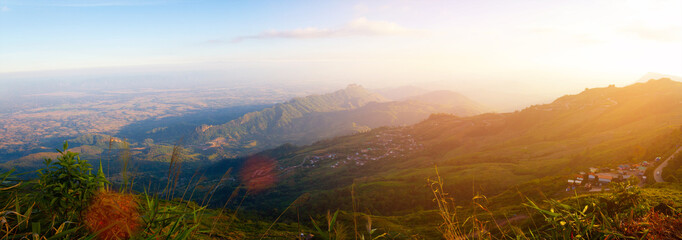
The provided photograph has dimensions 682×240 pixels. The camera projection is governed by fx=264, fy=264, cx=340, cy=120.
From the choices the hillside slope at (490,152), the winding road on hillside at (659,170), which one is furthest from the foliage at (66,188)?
the winding road on hillside at (659,170)

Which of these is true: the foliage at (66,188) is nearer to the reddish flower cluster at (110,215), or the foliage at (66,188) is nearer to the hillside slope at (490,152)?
the reddish flower cluster at (110,215)

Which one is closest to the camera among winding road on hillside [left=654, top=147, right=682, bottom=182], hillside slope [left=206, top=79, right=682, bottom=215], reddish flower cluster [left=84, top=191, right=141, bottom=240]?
reddish flower cluster [left=84, top=191, right=141, bottom=240]

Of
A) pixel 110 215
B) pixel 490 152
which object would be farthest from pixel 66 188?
pixel 490 152

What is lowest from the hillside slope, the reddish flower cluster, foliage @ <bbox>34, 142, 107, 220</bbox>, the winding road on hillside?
the hillside slope

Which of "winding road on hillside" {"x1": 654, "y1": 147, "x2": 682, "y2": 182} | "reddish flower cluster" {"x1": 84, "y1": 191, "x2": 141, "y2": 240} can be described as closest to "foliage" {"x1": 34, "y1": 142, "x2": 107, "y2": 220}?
"reddish flower cluster" {"x1": 84, "y1": 191, "x2": 141, "y2": 240}

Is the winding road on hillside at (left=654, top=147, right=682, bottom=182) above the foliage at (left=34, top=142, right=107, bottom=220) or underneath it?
underneath

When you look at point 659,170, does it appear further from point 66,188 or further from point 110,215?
point 66,188

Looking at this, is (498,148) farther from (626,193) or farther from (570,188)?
(626,193)

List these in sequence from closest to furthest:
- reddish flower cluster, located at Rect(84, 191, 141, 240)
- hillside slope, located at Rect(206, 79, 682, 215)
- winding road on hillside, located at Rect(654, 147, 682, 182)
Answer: reddish flower cluster, located at Rect(84, 191, 141, 240) < winding road on hillside, located at Rect(654, 147, 682, 182) < hillside slope, located at Rect(206, 79, 682, 215)

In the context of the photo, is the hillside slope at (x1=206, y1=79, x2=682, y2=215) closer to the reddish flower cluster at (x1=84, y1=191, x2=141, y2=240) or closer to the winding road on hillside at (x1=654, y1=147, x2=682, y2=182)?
the winding road on hillside at (x1=654, y1=147, x2=682, y2=182)
